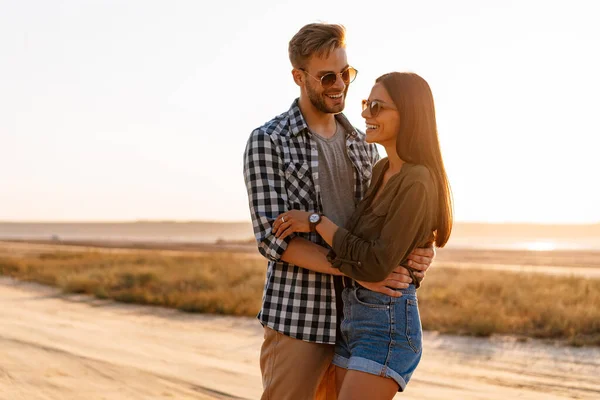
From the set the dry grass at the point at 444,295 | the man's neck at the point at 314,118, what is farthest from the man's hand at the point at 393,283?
the dry grass at the point at 444,295

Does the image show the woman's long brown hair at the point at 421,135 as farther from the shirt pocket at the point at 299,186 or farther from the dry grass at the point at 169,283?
the dry grass at the point at 169,283

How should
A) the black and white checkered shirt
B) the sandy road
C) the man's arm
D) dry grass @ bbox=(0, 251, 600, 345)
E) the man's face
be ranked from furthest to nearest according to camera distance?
1. dry grass @ bbox=(0, 251, 600, 345)
2. the sandy road
3. the man's face
4. the black and white checkered shirt
5. the man's arm

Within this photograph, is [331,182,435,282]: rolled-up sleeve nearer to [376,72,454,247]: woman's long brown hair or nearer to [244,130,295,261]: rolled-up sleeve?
[376,72,454,247]: woman's long brown hair

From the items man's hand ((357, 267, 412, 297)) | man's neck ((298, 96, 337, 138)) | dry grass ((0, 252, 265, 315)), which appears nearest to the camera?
man's hand ((357, 267, 412, 297))

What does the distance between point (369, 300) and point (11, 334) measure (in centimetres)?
771

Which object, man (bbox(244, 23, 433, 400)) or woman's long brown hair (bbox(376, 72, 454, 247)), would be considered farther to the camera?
man (bbox(244, 23, 433, 400))

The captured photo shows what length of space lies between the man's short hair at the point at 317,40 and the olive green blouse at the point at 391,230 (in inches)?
28.3

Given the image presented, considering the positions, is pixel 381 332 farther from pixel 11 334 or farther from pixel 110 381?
pixel 11 334

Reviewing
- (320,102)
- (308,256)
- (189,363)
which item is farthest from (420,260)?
(189,363)

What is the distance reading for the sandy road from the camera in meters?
6.95

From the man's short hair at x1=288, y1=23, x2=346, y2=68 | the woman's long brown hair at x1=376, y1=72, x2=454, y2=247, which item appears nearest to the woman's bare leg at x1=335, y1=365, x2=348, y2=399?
the woman's long brown hair at x1=376, y1=72, x2=454, y2=247

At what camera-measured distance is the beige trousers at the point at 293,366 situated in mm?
3268

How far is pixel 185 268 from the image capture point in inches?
838

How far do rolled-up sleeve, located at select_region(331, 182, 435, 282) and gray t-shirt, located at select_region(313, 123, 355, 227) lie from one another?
45cm
